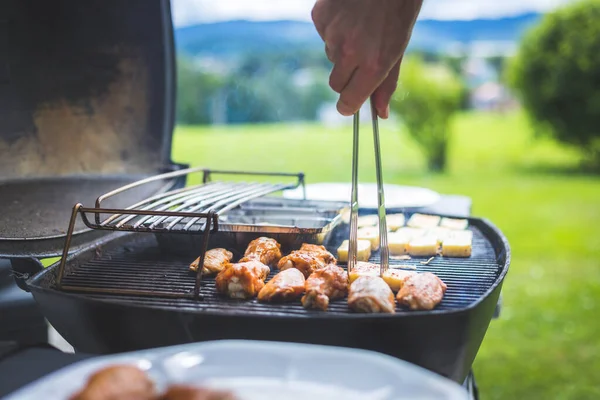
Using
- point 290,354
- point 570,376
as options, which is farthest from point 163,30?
point 570,376

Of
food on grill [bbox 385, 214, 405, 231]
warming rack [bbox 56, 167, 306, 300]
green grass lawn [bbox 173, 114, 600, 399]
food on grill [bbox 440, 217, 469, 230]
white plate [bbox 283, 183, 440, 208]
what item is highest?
warming rack [bbox 56, 167, 306, 300]

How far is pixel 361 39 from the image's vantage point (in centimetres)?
171

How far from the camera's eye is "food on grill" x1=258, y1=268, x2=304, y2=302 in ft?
5.85

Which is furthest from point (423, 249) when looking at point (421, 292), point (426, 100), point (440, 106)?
point (440, 106)

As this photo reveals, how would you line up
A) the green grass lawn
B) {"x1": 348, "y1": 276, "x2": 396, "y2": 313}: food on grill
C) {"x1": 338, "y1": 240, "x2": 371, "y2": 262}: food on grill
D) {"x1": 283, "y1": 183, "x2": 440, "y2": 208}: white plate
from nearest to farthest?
{"x1": 348, "y1": 276, "x2": 396, "y2": 313}: food on grill
{"x1": 338, "y1": 240, "x2": 371, "y2": 262}: food on grill
{"x1": 283, "y1": 183, "x2": 440, "y2": 208}: white plate
the green grass lawn

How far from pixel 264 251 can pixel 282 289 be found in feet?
1.25

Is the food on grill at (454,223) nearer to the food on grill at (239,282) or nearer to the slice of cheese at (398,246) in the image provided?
the slice of cheese at (398,246)

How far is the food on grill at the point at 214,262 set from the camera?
2039mm

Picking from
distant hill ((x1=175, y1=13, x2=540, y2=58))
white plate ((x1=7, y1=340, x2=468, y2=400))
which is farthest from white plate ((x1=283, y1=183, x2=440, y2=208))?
distant hill ((x1=175, y1=13, x2=540, y2=58))

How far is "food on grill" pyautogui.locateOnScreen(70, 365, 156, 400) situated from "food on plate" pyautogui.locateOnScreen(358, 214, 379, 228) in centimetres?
168

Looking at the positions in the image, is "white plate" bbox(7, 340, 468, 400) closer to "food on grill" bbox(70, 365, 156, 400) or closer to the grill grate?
"food on grill" bbox(70, 365, 156, 400)

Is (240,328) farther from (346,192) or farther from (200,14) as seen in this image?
(200,14)

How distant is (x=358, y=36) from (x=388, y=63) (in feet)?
0.38

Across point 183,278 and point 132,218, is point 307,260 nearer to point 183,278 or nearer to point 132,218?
point 183,278
